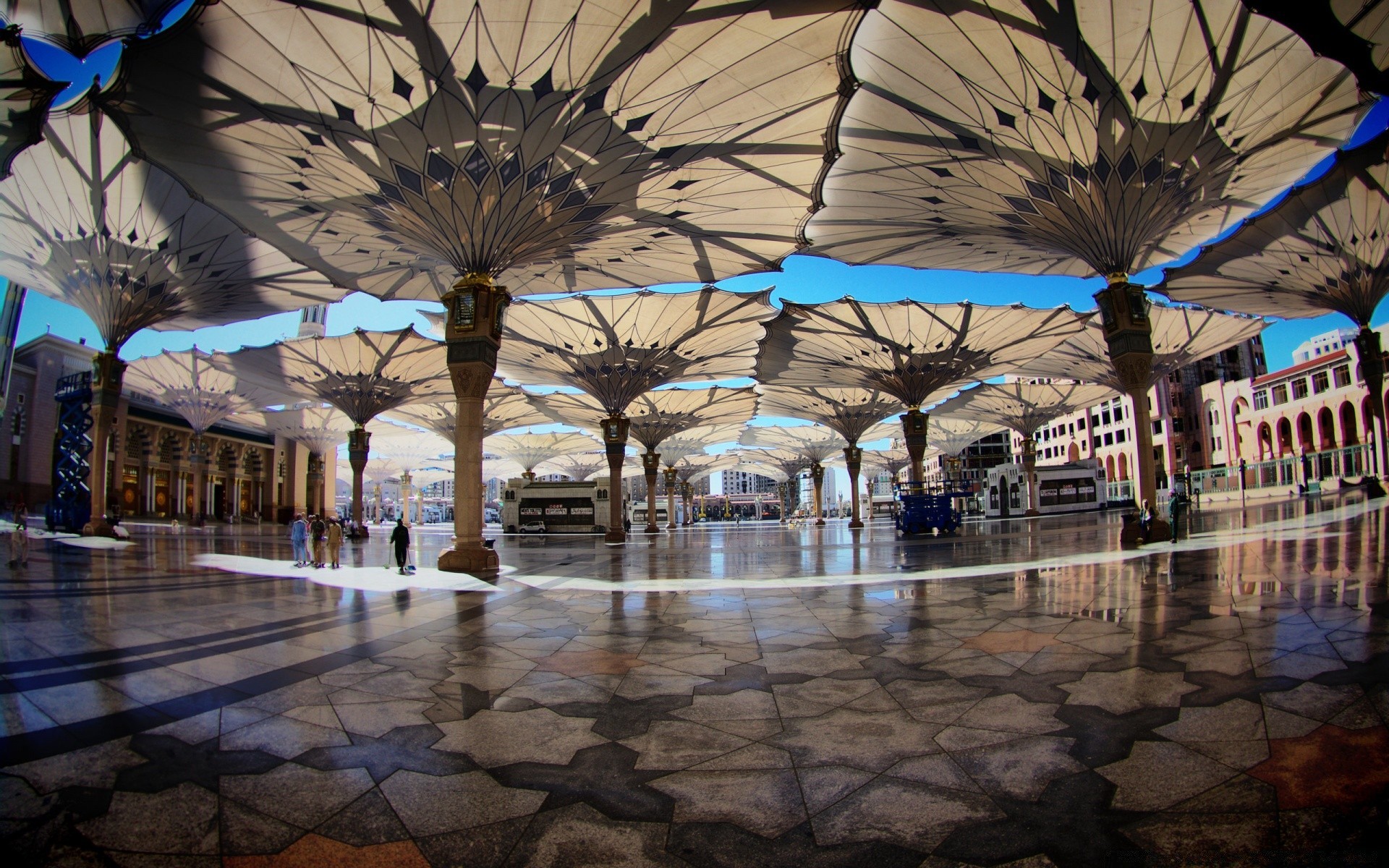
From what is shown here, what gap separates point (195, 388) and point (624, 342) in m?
28.6

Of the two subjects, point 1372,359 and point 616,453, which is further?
point 616,453

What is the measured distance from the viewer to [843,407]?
43812 mm

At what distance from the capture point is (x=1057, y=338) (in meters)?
29.9

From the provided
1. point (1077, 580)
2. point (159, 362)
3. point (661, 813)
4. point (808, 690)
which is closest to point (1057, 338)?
point (1077, 580)

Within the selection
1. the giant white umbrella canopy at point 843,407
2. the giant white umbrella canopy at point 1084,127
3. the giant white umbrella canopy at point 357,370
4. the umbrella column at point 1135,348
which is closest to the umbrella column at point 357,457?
the giant white umbrella canopy at point 357,370

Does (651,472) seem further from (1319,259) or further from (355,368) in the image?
(1319,259)

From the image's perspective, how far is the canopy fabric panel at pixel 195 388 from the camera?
33.9 m

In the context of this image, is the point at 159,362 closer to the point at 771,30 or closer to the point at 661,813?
the point at 771,30

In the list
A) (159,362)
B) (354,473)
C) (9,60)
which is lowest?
(354,473)

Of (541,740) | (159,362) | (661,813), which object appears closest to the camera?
(661,813)

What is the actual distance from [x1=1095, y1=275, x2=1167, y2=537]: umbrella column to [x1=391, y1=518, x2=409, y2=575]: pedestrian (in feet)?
63.0

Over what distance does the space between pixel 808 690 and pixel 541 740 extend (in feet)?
6.56

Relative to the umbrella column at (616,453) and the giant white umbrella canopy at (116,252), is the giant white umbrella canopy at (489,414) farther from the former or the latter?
the giant white umbrella canopy at (116,252)

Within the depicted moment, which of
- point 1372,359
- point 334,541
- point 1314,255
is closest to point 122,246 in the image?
point 334,541
